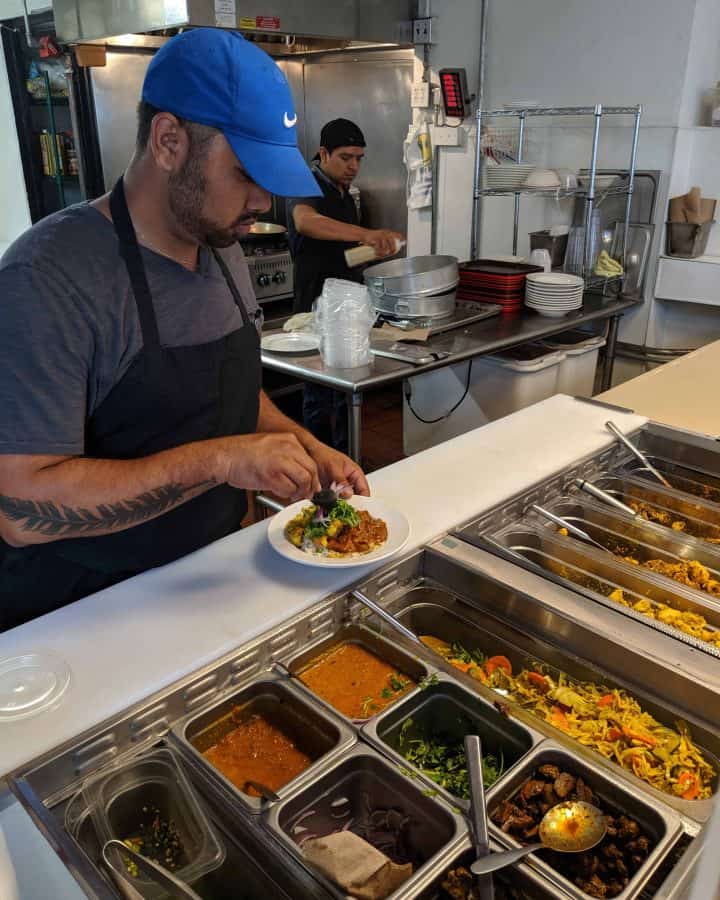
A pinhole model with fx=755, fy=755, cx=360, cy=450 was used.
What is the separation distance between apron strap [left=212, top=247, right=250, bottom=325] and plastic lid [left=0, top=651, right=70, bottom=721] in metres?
0.83

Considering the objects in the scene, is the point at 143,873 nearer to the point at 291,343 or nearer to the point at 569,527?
the point at 569,527

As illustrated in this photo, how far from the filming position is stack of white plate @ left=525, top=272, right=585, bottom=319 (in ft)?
12.3

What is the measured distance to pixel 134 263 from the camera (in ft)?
4.56

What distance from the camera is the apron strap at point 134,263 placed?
1385 millimetres

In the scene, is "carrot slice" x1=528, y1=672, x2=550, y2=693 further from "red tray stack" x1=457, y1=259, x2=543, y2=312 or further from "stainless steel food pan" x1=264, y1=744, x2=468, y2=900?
"red tray stack" x1=457, y1=259, x2=543, y2=312

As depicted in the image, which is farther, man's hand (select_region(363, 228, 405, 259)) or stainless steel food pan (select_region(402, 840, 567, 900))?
man's hand (select_region(363, 228, 405, 259))

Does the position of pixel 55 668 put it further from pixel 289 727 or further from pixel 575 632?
pixel 575 632

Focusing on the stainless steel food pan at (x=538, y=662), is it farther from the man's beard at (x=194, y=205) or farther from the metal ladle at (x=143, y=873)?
the man's beard at (x=194, y=205)

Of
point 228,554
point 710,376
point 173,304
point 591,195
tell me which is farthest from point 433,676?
point 591,195

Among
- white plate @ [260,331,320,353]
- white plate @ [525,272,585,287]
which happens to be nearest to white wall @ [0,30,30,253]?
white plate @ [260,331,320,353]

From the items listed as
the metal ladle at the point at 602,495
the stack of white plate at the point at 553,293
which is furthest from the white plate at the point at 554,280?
the metal ladle at the point at 602,495

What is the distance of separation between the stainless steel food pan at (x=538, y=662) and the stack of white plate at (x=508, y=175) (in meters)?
3.28

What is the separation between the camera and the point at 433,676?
1.20 m

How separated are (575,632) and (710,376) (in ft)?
5.90
